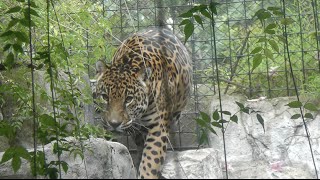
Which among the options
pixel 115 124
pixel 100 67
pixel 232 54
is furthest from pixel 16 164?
pixel 232 54

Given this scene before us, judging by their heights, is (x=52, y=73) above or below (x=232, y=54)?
below

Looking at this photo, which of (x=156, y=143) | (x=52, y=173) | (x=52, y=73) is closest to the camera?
(x=52, y=173)

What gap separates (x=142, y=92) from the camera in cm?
405

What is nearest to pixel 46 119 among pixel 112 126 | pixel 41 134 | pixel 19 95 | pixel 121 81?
pixel 41 134

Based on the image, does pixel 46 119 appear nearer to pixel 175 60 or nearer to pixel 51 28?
pixel 51 28

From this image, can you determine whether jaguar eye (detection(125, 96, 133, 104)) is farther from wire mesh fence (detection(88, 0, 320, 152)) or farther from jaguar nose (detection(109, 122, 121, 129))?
wire mesh fence (detection(88, 0, 320, 152))

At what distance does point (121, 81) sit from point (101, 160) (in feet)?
2.37

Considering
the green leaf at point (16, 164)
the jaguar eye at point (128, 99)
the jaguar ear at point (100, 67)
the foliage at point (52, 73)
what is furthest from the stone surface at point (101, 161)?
the green leaf at point (16, 164)

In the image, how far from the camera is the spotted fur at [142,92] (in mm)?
3902

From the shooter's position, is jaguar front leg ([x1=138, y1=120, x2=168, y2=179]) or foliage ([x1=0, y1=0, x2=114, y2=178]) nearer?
foliage ([x1=0, y1=0, x2=114, y2=178])

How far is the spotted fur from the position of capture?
12.8 ft

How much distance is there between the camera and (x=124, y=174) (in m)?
3.18

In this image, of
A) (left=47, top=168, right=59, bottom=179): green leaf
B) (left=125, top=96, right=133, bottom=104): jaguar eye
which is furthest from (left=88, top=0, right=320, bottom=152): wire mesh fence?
(left=47, top=168, right=59, bottom=179): green leaf

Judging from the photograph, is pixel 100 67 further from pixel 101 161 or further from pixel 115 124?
pixel 101 161
